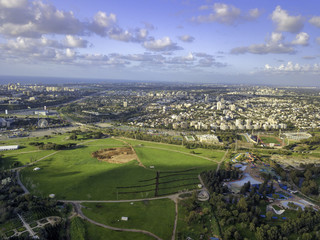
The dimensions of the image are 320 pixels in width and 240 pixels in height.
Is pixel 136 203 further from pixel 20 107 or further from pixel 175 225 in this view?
pixel 20 107

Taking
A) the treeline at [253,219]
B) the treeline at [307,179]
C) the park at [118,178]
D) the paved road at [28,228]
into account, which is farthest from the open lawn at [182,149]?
the paved road at [28,228]

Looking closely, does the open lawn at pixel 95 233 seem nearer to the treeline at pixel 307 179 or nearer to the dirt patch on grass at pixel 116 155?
the dirt patch on grass at pixel 116 155

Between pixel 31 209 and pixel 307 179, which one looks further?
pixel 307 179

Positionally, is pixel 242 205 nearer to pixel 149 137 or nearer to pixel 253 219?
pixel 253 219

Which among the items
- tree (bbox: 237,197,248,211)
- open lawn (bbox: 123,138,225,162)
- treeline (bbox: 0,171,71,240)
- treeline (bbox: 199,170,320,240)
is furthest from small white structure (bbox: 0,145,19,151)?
tree (bbox: 237,197,248,211)

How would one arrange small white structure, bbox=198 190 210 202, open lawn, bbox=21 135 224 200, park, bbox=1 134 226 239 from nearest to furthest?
park, bbox=1 134 226 239, small white structure, bbox=198 190 210 202, open lawn, bbox=21 135 224 200

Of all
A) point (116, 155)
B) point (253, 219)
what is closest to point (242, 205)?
point (253, 219)

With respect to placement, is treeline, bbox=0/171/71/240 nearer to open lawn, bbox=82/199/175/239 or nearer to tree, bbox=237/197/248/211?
open lawn, bbox=82/199/175/239
